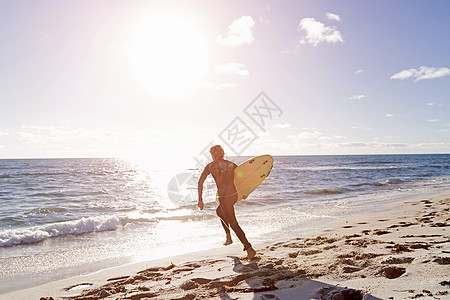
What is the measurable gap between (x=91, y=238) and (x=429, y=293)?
8287mm

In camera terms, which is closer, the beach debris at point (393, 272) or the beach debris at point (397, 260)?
the beach debris at point (393, 272)

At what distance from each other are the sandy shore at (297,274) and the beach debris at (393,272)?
0.03 ft

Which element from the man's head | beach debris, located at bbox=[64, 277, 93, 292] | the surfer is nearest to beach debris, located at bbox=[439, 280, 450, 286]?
the surfer

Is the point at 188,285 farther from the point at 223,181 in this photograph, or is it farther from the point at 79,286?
the point at 79,286

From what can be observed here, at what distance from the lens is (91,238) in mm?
8398

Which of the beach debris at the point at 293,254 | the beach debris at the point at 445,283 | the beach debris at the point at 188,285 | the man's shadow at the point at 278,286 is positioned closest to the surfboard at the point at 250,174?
the beach debris at the point at 293,254

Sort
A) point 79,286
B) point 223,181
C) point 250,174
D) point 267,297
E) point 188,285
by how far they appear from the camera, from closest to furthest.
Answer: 1. point 267,297
2. point 188,285
3. point 79,286
4. point 223,181
5. point 250,174

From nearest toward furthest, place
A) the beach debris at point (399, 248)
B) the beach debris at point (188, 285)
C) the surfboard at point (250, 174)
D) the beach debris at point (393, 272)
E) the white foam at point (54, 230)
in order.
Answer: the beach debris at point (393, 272) → the beach debris at point (188, 285) → the beach debris at point (399, 248) → the surfboard at point (250, 174) → the white foam at point (54, 230)

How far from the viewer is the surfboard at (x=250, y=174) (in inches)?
236

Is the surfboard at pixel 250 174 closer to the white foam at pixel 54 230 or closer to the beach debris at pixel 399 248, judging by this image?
the beach debris at pixel 399 248

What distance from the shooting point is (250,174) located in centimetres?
626

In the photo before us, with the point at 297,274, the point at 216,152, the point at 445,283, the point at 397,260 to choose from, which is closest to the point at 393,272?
the point at 397,260

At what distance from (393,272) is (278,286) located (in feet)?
4.39

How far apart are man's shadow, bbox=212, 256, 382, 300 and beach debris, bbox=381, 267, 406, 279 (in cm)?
62
